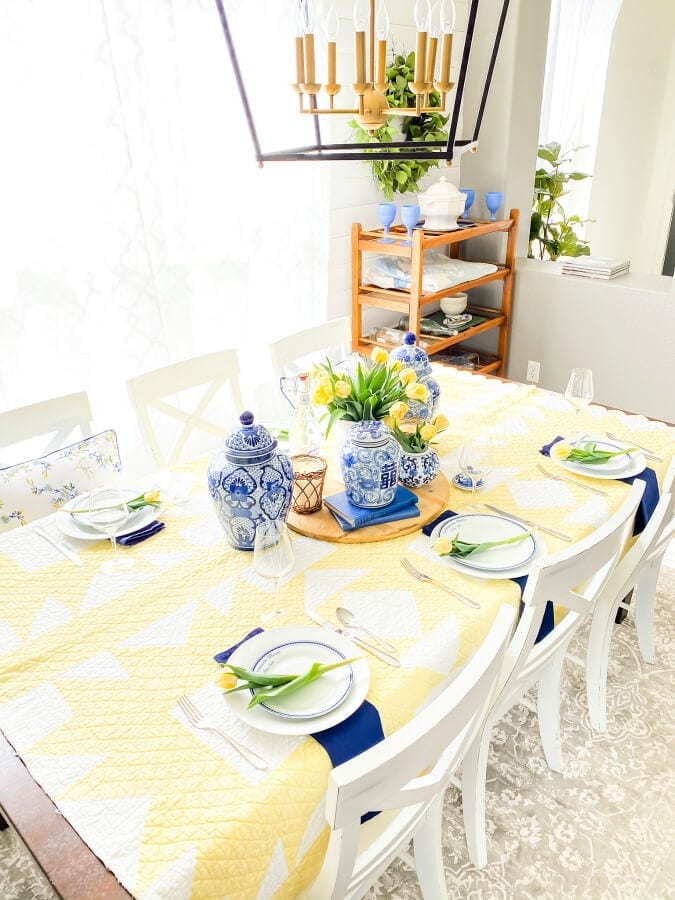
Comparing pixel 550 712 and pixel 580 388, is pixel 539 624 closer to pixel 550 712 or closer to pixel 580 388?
pixel 550 712

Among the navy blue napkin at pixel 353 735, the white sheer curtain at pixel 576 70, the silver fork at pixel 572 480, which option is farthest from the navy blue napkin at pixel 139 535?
the white sheer curtain at pixel 576 70

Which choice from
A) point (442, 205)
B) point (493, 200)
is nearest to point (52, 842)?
point (442, 205)

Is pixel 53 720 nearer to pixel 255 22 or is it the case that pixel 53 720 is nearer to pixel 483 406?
pixel 483 406

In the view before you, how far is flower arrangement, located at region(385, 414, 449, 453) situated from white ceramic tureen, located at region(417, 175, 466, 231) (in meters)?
1.71

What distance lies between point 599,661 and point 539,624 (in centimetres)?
69

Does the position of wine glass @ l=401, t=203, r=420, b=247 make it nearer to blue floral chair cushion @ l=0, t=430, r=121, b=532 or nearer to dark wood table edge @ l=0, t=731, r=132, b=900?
blue floral chair cushion @ l=0, t=430, r=121, b=532

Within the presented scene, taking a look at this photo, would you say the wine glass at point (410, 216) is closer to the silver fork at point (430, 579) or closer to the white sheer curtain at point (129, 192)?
the white sheer curtain at point (129, 192)

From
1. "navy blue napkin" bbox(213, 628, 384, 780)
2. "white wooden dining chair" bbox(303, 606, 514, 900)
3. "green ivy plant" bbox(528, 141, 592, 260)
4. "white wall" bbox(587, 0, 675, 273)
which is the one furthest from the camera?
"white wall" bbox(587, 0, 675, 273)

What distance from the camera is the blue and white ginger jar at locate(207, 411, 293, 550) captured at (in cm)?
141

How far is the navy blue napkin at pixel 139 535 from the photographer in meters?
1.54

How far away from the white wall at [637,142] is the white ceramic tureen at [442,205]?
7.38 feet

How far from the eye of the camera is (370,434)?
151 centimetres

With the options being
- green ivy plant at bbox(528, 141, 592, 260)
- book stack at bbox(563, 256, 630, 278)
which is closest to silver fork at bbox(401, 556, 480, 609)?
book stack at bbox(563, 256, 630, 278)

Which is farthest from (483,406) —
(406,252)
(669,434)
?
(406,252)
